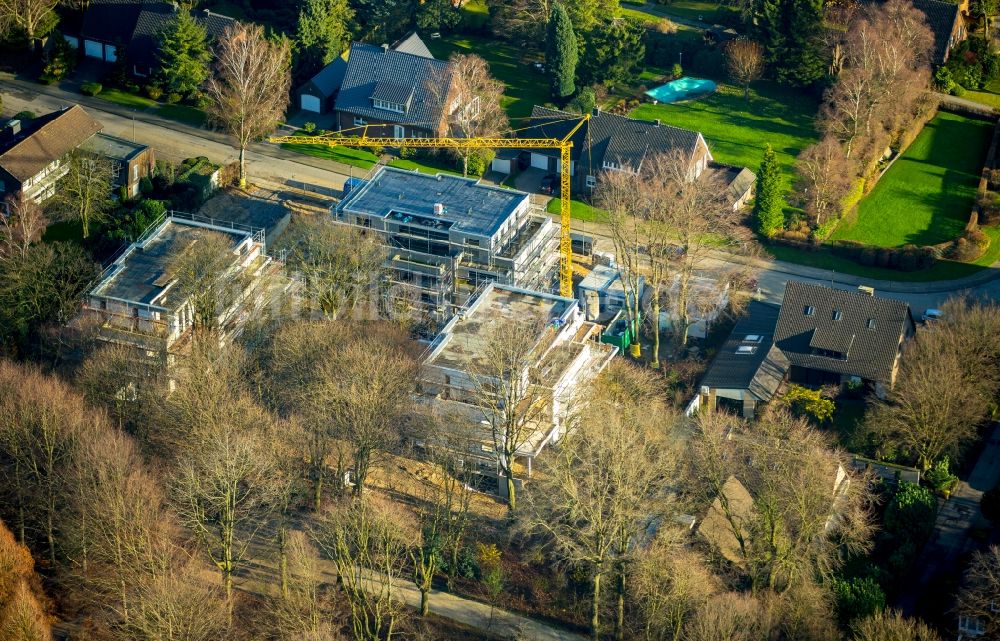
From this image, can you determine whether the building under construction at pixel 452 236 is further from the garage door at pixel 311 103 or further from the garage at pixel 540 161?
the garage door at pixel 311 103

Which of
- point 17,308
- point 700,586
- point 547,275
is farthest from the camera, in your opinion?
point 547,275

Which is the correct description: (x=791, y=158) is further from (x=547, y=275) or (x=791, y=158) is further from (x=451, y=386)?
(x=451, y=386)

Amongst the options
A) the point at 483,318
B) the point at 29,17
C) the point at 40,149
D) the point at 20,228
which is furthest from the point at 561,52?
the point at 20,228

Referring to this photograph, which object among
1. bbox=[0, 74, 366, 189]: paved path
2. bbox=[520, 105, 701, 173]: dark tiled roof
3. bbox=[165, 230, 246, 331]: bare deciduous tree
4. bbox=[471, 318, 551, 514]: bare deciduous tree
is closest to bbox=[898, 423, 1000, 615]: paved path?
bbox=[471, 318, 551, 514]: bare deciduous tree

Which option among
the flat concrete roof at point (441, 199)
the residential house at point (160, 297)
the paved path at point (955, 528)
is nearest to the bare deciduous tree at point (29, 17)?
the residential house at point (160, 297)

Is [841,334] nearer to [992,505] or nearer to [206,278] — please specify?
[992,505]

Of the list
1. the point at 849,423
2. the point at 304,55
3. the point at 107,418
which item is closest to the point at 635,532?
the point at 849,423
